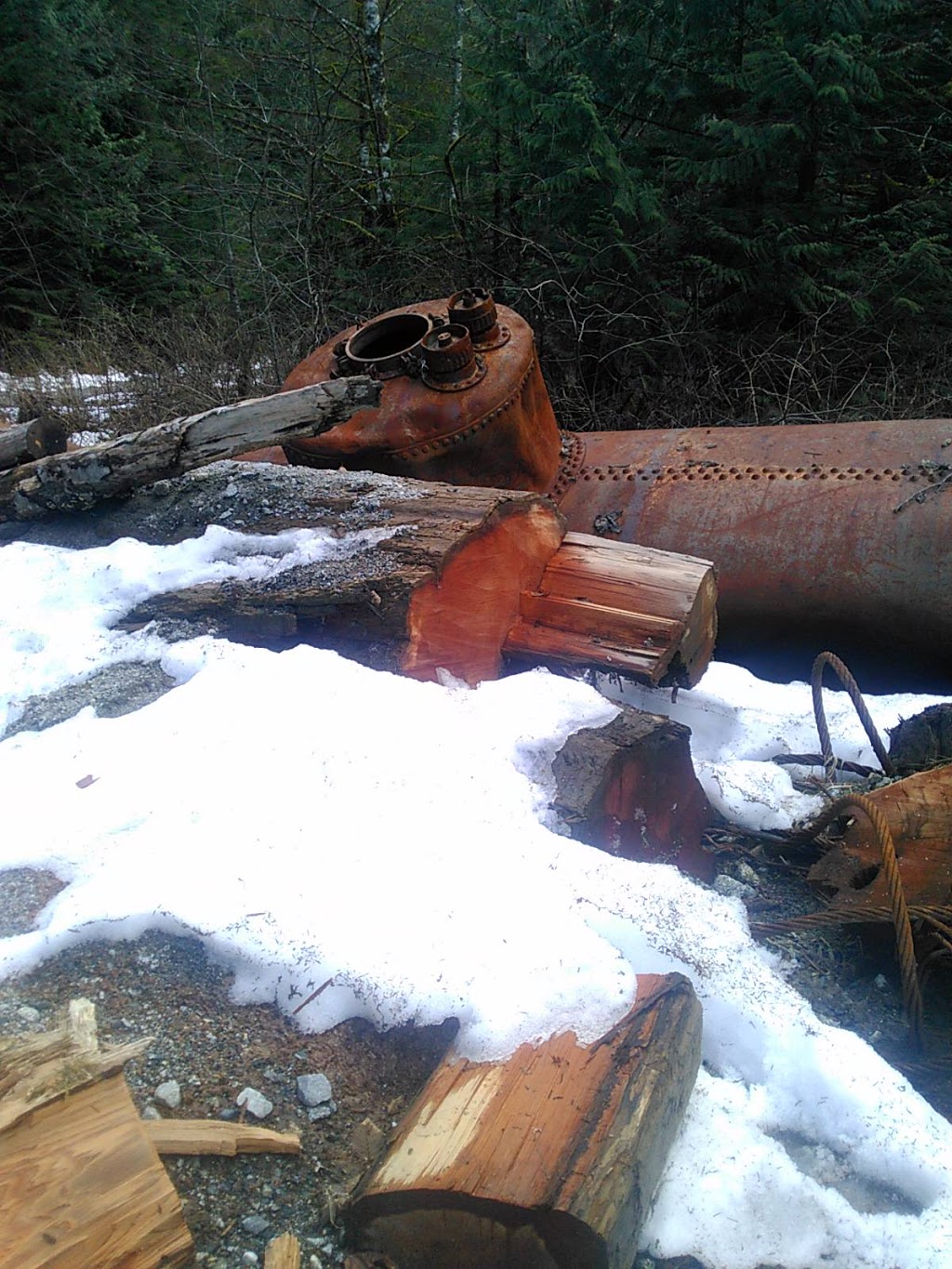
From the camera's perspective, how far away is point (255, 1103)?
3.98 feet

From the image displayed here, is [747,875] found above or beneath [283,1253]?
beneath

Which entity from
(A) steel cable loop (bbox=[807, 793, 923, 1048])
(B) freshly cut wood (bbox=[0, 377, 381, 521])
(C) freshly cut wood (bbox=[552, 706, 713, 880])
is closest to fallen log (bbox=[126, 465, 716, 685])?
(C) freshly cut wood (bbox=[552, 706, 713, 880])

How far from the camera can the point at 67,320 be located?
8406mm

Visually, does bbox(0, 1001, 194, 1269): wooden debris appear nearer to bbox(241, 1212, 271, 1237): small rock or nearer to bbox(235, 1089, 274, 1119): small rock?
bbox(241, 1212, 271, 1237): small rock

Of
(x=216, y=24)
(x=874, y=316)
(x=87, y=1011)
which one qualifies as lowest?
(x=874, y=316)

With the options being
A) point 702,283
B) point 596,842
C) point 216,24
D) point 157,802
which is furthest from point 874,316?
point 216,24

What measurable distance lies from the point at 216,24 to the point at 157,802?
30.8 ft

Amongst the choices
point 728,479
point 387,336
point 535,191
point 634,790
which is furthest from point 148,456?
point 535,191

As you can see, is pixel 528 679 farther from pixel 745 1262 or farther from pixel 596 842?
pixel 745 1262

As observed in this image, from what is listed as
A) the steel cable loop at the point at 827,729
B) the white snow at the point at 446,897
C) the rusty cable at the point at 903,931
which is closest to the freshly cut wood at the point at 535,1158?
the white snow at the point at 446,897

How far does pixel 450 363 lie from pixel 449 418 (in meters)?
0.23

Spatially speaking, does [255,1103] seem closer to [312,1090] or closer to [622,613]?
[312,1090]

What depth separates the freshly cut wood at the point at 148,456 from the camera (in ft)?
9.09

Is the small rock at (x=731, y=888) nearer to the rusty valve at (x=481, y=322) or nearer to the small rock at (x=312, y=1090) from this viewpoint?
the small rock at (x=312, y=1090)
